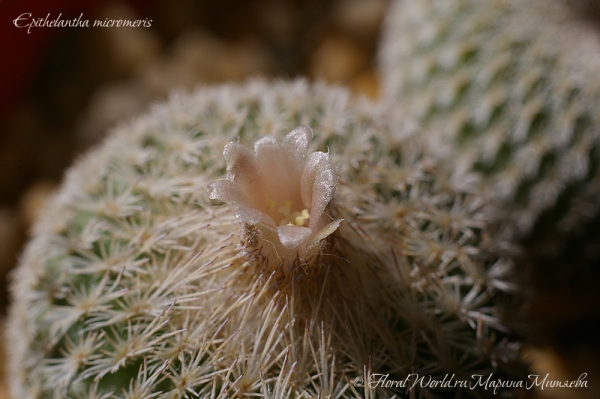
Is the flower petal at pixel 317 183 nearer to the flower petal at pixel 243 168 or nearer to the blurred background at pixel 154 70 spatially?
the flower petal at pixel 243 168

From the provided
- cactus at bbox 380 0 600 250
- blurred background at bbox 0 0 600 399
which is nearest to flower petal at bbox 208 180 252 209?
cactus at bbox 380 0 600 250

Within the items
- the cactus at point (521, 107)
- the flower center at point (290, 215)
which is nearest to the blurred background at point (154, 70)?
the cactus at point (521, 107)

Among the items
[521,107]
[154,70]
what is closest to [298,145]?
[521,107]

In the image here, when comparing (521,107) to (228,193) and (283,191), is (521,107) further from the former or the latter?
(228,193)

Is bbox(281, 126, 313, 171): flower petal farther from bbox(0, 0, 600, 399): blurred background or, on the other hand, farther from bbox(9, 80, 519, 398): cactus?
bbox(0, 0, 600, 399): blurred background

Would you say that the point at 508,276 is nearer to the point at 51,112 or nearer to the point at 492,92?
the point at 492,92

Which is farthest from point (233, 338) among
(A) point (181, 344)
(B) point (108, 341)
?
(B) point (108, 341)
